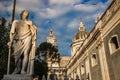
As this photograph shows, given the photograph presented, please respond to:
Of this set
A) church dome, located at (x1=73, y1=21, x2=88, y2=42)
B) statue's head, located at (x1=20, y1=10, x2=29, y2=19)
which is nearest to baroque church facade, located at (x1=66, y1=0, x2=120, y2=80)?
statue's head, located at (x1=20, y1=10, x2=29, y2=19)

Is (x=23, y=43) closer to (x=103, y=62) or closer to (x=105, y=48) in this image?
(x=105, y=48)

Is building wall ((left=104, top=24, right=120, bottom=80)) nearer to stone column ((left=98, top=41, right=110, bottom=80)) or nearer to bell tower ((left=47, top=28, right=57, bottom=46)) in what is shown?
stone column ((left=98, top=41, right=110, bottom=80))

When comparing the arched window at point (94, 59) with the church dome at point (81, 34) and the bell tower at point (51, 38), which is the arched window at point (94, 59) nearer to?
the church dome at point (81, 34)

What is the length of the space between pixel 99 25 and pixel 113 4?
4283 mm

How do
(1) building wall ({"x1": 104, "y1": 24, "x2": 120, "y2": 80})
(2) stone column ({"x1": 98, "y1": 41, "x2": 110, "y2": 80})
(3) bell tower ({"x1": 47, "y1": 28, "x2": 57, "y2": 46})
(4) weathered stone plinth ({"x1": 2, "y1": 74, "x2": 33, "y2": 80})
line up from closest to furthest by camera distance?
(4) weathered stone plinth ({"x1": 2, "y1": 74, "x2": 33, "y2": 80}) → (1) building wall ({"x1": 104, "y1": 24, "x2": 120, "y2": 80}) → (2) stone column ({"x1": 98, "y1": 41, "x2": 110, "y2": 80}) → (3) bell tower ({"x1": 47, "y1": 28, "x2": 57, "y2": 46})

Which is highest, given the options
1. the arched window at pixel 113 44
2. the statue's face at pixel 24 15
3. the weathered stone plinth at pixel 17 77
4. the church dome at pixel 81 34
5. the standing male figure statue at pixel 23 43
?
the church dome at pixel 81 34

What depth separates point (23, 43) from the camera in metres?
6.05

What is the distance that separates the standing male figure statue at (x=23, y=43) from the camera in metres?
5.85

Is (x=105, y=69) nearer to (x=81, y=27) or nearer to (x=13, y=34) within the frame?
(x=13, y=34)

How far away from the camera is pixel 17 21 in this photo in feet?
21.0

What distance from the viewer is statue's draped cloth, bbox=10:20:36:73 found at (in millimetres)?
5914

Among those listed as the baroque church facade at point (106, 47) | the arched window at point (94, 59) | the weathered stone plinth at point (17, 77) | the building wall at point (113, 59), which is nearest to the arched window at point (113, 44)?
the baroque church facade at point (106, 47)

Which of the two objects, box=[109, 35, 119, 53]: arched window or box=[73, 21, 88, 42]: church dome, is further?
box=[73, 21, 88, 42]: church dome

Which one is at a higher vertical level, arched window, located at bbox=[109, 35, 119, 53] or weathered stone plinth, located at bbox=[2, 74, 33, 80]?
arched window, located at bbox=[109, 35, 119, 53]
